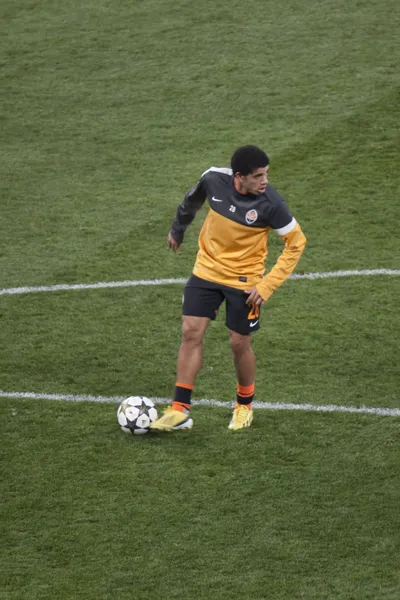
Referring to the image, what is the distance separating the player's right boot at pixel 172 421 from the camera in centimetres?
793

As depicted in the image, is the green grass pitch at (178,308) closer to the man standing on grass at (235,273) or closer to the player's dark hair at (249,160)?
the man standing on grass at (235,273)

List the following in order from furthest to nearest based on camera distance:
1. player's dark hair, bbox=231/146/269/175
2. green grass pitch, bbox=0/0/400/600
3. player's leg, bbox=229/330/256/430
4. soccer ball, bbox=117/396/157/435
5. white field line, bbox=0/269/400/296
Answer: white field line, bbox=0/269/400/296, player's leg, bbox=229/330/256/430, soccer ball, bbox=117/396/157/435, player's dark hair, bbox=231/146/269/175, green grass pitch, bbox=0/0/400/600

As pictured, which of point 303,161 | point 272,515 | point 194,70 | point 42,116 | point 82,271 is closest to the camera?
point 272,515

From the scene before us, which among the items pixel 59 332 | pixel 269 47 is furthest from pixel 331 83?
pixel 59 332

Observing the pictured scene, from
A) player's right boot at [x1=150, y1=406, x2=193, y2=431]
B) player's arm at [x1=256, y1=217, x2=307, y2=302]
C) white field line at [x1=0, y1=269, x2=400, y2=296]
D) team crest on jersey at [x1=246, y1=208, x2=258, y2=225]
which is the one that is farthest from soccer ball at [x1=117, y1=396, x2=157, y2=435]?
white field line at [x1=0, y1=269, x2=400, y2=296]

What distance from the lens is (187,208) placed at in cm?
832

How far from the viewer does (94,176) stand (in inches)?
544

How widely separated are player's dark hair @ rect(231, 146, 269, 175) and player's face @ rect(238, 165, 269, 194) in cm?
3

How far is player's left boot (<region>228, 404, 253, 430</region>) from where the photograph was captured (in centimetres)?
805

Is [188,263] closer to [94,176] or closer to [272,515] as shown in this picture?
[94,176]

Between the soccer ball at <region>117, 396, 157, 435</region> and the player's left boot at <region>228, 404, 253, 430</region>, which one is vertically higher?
the soccer ball at <region>117, 396, 157, 435</region>

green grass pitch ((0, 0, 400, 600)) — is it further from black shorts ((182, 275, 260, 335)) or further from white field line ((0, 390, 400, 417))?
black shorts ((182, 275, 260, 335))

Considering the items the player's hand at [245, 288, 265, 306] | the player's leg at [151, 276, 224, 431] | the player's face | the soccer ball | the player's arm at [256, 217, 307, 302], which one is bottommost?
the soccer ball

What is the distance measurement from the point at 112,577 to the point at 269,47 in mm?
12168
